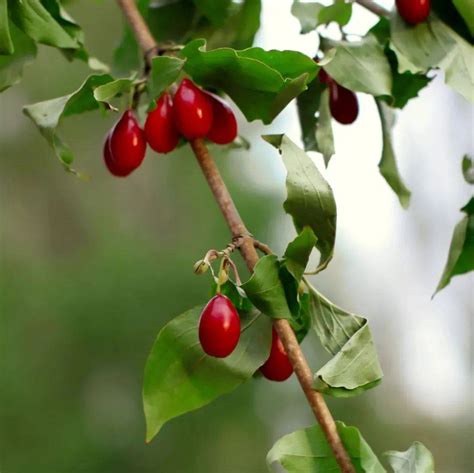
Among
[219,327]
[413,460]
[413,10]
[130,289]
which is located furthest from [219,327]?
[130,289]

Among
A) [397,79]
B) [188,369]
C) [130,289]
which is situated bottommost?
[130,289]

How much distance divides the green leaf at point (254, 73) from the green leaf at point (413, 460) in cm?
17

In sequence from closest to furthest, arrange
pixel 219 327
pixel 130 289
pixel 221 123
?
pixel 219 327 → pixel 221 123 → pixel 130 289

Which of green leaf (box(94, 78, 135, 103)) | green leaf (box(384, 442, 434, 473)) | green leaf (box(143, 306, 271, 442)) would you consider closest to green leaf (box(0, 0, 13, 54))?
green leaf (box(94, 78, 135, 103))

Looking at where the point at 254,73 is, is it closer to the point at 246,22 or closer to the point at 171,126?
the point at 171,126

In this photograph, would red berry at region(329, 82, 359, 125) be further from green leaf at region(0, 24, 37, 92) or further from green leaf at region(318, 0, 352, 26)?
green leaf at region(0, 24, 37, 92)

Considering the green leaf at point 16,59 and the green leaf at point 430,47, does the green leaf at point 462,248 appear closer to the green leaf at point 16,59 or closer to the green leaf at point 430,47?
the green leaf at point 430,47

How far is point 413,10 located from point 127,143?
171 millimetres

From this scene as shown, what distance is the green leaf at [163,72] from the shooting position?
0.42 metres

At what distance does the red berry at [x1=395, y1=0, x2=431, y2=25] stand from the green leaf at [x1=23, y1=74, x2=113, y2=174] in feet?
0.54

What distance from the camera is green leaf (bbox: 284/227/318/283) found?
389mm

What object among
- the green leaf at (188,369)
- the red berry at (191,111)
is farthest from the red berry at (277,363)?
the red berry at (191,111)

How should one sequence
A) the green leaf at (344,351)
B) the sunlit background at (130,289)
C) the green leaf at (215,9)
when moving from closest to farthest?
1. the green leaf at (344,351)
2. the green leaf at (215,9)
3. the sunlit background at (130,289)

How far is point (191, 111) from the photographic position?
18.0 inches
